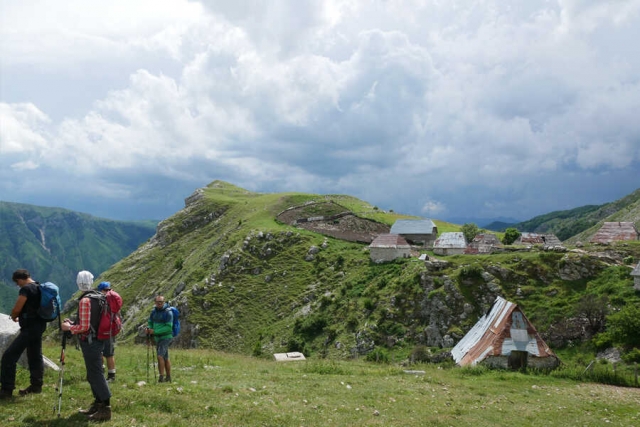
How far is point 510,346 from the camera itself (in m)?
24.5

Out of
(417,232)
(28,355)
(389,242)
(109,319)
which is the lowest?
(28,355)

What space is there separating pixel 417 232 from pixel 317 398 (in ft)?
221

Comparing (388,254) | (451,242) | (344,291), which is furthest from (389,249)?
(451,242)

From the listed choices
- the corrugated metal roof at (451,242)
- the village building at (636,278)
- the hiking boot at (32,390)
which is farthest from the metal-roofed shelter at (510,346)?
the corrugated metal roof at (451,242)

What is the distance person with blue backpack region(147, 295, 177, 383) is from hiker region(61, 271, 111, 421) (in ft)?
13.9

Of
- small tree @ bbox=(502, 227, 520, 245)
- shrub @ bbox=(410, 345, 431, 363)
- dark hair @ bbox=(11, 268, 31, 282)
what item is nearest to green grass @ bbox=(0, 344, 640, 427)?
dark hair @ bbox=(11, 268, 31, 282)

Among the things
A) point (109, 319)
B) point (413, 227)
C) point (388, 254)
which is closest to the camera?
point (109, 319)

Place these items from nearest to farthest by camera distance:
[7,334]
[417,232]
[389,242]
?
[7,334] < [389,242] < [417,232]

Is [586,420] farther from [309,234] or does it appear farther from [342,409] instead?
[309,234]

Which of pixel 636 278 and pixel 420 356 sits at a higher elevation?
pixel 636 278

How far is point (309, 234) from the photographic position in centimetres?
7769

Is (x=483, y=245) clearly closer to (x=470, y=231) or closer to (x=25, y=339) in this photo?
(x=470, y=231)

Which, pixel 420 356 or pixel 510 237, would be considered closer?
pixel 420 356

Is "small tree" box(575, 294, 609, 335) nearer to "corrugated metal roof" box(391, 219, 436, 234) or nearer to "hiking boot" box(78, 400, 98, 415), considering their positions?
"hiking boot" box(78, 400, 98, 415)
